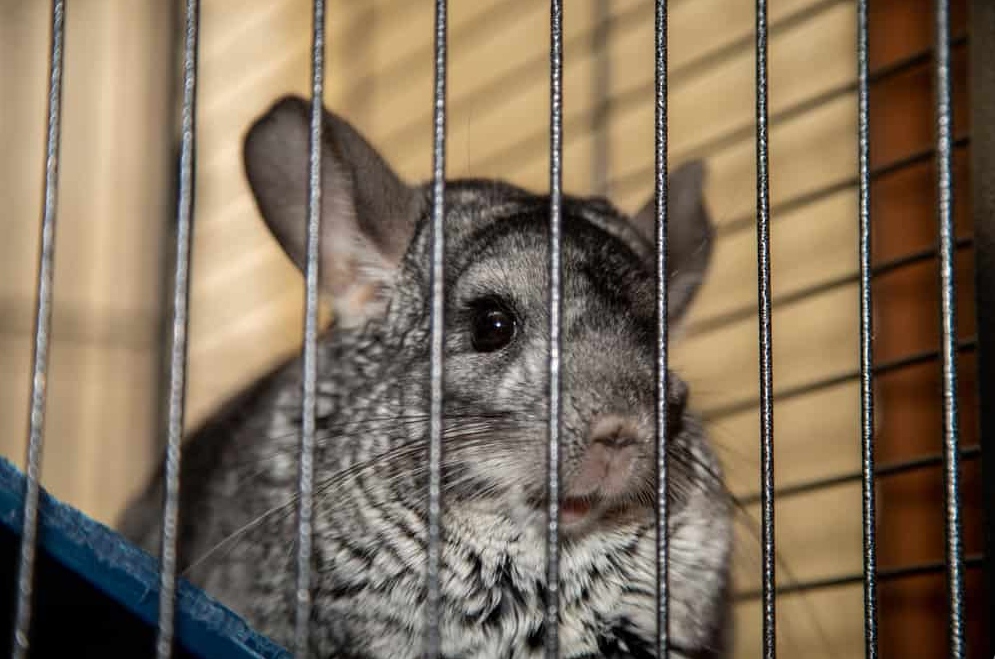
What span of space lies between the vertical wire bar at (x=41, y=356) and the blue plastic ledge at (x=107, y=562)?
0.06 metres

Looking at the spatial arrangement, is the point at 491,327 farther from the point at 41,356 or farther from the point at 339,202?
the point at 41,356

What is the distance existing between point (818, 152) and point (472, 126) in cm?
134

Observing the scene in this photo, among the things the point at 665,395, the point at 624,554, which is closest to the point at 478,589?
the point at 624,554

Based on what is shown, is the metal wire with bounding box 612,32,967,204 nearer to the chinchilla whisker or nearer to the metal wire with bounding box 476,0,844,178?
the metal wire with bounding box 476,0,844,178

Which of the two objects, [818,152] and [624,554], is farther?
[818,152]

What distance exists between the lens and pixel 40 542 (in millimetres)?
1344

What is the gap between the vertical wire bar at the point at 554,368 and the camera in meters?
1.30

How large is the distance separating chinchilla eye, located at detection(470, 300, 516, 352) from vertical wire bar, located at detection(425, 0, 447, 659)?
0.55 metres

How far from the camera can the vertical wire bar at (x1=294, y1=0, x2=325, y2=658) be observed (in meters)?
1.23

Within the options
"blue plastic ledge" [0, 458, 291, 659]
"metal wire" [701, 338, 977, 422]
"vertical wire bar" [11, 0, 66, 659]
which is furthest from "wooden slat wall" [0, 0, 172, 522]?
"vertical wire bar" [11, 0, 66, 659]

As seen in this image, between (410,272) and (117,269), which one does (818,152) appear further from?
(117,269)

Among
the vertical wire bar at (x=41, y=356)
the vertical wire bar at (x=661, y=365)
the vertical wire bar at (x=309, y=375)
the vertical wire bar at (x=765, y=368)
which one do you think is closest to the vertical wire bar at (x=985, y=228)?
the vertical wire bar at (x=765, y=368)

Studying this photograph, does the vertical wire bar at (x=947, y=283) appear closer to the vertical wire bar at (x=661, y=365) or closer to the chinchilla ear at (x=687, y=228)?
the vertical wire bar at (x=661, y=365)

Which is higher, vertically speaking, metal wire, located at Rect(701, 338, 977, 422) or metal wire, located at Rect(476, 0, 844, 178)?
metal wire, located at Rect(476, 0, 844, 178)
